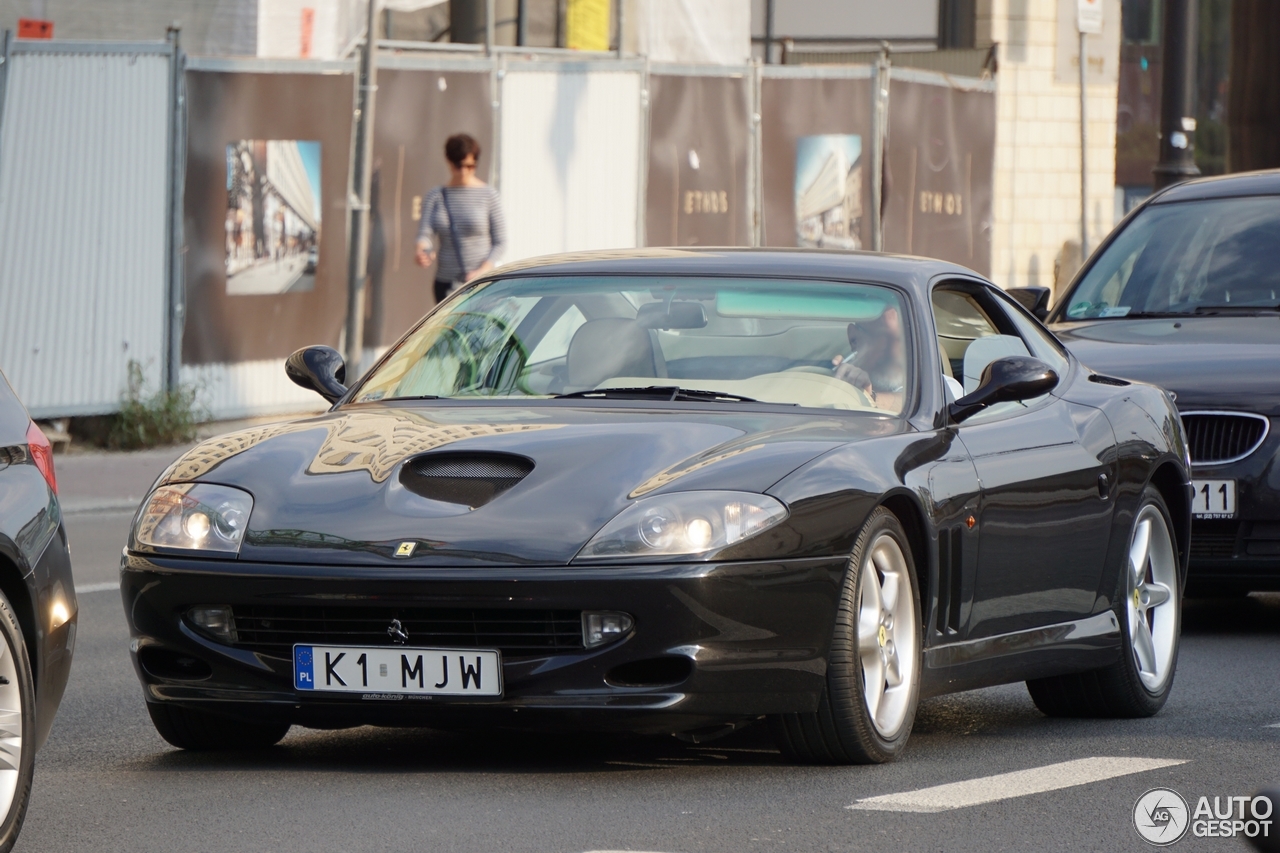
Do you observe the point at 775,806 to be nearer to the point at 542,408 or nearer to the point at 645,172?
the point at 542,408

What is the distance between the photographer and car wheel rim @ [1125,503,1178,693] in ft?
24.5

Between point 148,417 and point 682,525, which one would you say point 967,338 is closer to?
point 682,525

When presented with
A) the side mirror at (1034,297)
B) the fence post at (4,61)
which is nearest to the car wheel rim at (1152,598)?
the side mirror at (1034,297)

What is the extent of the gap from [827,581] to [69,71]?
36.1 ft

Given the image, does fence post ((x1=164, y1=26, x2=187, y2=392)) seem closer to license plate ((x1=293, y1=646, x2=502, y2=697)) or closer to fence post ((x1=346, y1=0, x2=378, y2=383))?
fence post ((x1=346, y1=0, x2=378, y2=383))

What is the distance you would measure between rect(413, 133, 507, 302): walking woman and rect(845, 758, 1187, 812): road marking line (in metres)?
10.4

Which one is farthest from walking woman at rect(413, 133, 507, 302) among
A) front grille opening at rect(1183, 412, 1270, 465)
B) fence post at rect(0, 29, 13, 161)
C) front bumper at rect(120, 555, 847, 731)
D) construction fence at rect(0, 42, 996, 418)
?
front bumper at rect(120, 555, 847, 731)

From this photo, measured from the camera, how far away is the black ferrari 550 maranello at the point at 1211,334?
9000 mm

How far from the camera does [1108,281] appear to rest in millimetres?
10594

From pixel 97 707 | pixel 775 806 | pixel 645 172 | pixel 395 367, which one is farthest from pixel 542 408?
pixel 645 172

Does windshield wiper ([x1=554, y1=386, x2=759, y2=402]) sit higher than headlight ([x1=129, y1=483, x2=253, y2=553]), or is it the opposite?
windshield wiper ([x1=554, y1=386, x2=759, y2=402])

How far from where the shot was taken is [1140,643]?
748cm

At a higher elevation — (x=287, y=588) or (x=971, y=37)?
(x=971, y=37)

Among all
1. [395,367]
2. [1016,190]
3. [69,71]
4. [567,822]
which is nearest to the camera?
[567,822]
